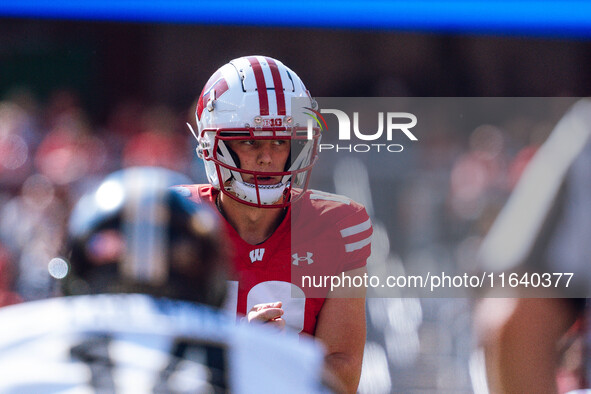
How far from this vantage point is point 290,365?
0.86 meters

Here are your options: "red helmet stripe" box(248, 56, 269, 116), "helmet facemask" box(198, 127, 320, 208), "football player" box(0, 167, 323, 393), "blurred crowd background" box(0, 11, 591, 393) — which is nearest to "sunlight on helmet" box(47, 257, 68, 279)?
"football player" box(0, 167, 323, 393)

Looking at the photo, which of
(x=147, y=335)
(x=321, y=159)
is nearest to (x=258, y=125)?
(x=147, y=335)

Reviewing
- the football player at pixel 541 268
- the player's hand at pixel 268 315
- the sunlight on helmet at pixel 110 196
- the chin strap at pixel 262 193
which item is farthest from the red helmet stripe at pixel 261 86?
the sunlight on helmet at pixel 110 196

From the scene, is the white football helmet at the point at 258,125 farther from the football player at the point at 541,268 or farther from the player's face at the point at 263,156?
the football player at the point at 541,268

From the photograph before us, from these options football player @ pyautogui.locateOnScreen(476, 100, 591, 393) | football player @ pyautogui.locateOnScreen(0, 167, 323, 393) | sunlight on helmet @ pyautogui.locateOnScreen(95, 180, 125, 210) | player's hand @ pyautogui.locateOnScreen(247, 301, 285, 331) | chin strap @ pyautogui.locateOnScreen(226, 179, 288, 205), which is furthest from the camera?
chin strap @ pyautogui.locateOnScreen(226, 179, 288, 205)

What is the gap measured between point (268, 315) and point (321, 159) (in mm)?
1797

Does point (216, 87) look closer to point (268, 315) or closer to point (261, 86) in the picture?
point (261, 86)

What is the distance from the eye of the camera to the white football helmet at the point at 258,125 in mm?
2068

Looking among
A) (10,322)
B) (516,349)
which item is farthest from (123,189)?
(516,349)

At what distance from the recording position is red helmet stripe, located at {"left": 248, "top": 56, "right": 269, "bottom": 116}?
210cm

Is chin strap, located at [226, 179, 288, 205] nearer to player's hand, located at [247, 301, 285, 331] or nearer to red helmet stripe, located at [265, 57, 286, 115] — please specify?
red helmet stripe, located at [265, 57, 286, 115]

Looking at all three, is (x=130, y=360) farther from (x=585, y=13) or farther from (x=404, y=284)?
(x=585, y=13)

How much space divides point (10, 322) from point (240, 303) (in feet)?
3.61

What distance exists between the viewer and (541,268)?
2.00 metres
